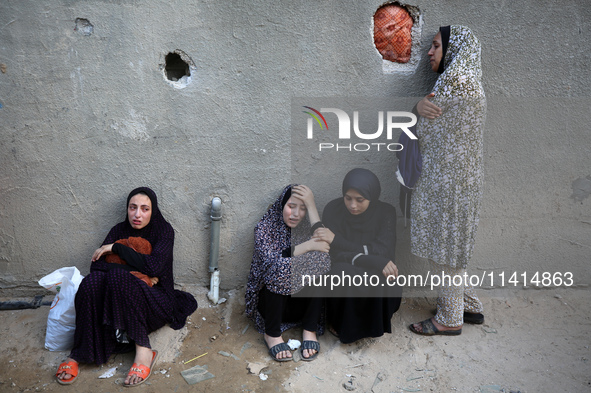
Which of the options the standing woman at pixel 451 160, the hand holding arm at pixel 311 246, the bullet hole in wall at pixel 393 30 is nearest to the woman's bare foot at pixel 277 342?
the hand holding arm at pixel 311 246

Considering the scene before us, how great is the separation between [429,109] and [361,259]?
42.0 inches

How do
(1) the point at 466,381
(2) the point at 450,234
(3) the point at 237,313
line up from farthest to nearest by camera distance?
(3) the point at 237,313, (2) the point at 450,234, (1) the point at 466,381

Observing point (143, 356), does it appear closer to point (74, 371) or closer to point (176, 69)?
point (74, 371)

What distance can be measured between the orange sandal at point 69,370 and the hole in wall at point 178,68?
1938mm

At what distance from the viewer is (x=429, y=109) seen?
2.91 meters

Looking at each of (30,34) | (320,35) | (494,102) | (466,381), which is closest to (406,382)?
(466,381)

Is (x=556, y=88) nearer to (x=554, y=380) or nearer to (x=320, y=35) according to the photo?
(x=320, y=35)

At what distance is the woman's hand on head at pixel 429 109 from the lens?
2.88 m

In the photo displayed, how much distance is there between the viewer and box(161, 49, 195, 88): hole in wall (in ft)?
10.4

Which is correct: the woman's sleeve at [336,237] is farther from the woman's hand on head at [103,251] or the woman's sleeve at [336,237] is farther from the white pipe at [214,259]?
the woman's hand on head at [103,251]

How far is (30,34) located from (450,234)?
3.12m

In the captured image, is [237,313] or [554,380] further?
[237,313]

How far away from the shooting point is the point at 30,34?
10.1 feet

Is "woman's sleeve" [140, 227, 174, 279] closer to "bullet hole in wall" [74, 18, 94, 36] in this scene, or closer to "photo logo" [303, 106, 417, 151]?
"photo logo" [303, 106, 417, 151]
